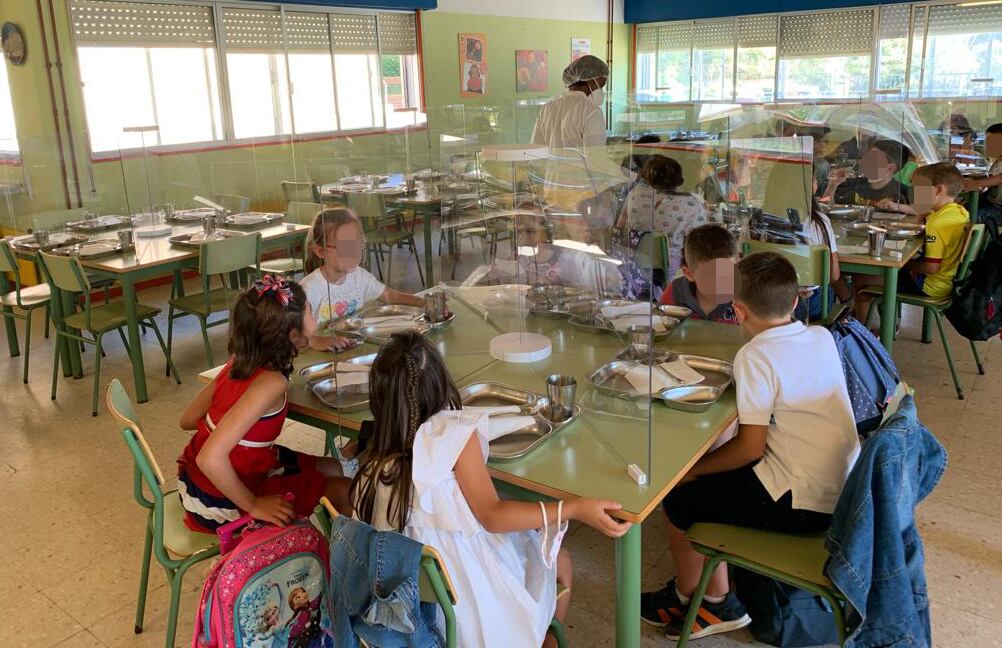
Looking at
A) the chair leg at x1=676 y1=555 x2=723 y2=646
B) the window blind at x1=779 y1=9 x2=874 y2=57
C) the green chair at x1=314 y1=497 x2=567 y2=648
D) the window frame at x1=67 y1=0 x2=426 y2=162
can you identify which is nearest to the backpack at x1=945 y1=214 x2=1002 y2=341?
the chair leg at x1=676 y1=555 x2=723 y2=646

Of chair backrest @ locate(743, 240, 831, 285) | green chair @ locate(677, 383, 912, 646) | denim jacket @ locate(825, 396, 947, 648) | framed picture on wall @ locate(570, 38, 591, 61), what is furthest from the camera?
framed picture on wall @ locate(570, 38, 591, 61)

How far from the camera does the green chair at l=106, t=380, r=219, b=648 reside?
1857 millimetres

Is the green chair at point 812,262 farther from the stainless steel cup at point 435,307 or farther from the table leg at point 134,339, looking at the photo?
the table leg at point 134,339

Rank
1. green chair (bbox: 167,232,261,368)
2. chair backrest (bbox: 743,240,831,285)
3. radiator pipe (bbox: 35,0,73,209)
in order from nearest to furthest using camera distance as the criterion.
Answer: chair backrest (bbox: 743,240,831,285), green chair (bbox: 167,232,261,368), radiator pipe (bbox: 35,0,73,209)

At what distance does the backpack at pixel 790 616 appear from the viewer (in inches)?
81.2

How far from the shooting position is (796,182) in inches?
144

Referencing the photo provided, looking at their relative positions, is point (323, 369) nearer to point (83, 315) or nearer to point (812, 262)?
point (812, 262)

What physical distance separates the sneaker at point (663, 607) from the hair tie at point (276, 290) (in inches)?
50.8

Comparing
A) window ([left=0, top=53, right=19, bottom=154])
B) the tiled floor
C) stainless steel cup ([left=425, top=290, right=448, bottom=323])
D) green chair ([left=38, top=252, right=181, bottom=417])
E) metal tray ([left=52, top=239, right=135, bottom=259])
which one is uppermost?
window ([left=0, top=53, right=19, bottom=154])

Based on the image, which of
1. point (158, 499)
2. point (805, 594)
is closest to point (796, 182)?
point (805, 594)

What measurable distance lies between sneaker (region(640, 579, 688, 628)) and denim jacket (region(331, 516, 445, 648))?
2.98 feet

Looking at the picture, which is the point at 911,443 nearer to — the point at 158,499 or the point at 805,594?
the point at 805,594

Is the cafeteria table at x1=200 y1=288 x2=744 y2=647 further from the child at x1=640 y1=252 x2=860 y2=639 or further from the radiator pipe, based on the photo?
the radiator pipe

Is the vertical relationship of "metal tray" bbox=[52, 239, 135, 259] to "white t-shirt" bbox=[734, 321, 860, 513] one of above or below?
above
